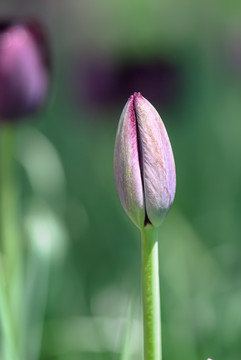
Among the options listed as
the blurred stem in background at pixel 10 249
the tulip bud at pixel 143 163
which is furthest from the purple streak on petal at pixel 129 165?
the blurred stem in background at pixel 10 249

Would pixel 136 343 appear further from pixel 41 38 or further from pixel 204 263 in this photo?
pixel 41 38

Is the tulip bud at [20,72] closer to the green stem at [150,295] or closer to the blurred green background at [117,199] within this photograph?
the blurred green background at [117,199]

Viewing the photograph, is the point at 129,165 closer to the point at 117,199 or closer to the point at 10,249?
the point at 10,249

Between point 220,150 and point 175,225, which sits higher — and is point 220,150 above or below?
above

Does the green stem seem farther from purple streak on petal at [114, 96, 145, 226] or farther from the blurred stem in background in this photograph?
the blurred stem in background

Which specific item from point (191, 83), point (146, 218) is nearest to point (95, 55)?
point (191, 83)

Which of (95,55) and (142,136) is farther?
(95,55)

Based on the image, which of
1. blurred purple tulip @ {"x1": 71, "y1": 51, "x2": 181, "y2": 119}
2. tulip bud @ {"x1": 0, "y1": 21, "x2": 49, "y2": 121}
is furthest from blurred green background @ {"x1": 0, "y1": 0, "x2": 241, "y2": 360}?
tulip bud @ {"x1": 0, "y1": 21, "x2": 49, "y2": 121}

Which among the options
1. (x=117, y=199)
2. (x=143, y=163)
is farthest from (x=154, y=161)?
(x=117, y=199)

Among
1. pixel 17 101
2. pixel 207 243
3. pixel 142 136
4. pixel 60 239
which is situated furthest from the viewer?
pixel 207 243
